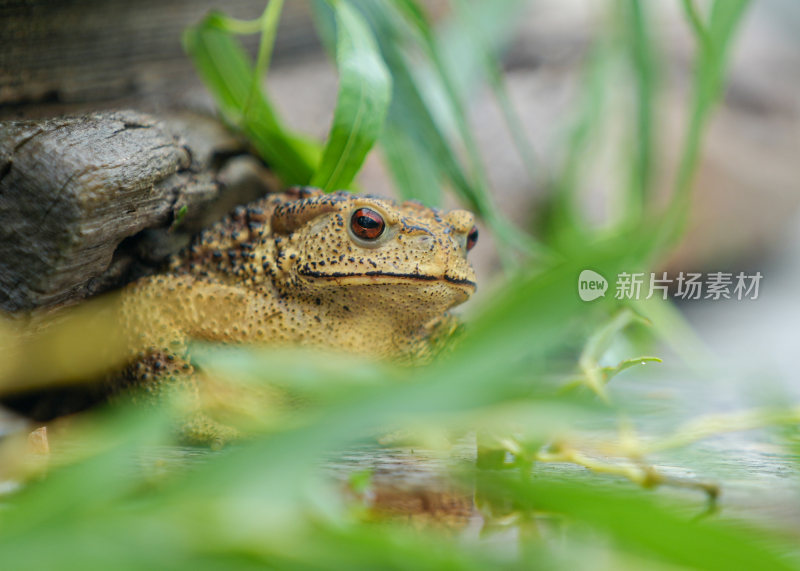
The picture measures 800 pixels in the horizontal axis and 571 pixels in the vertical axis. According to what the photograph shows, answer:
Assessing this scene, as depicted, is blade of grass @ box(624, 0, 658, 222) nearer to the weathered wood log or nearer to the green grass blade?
the green grass blade

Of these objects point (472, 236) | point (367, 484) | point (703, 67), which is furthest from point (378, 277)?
point (703, 67)

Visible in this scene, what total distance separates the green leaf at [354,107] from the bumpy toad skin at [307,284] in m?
0.07

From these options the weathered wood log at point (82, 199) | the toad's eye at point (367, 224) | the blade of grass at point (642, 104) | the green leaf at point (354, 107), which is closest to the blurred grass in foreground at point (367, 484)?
the weathered wood log at point (82, 199)

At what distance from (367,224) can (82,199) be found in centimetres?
47

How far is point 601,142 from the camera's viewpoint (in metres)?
3.11

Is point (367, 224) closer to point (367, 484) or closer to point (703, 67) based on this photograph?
point (367, 484)

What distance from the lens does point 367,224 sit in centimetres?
127

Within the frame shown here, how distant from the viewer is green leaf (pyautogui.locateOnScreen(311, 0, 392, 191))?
4.34 ft

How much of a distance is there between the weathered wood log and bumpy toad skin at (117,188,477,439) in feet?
0.35

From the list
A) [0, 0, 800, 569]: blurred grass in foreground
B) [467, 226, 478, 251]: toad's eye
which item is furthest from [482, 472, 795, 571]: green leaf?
[467, 226, 478, 251]: toad's eye

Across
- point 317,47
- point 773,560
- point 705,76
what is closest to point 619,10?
point 705,76

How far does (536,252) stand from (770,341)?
151 cm

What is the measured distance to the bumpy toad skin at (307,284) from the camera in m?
1.28

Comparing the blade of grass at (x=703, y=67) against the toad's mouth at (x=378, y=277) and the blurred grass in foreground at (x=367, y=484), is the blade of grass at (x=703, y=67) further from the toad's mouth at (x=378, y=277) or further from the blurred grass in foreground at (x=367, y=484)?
the blurred grass in foreground at (x=367, y=484)
